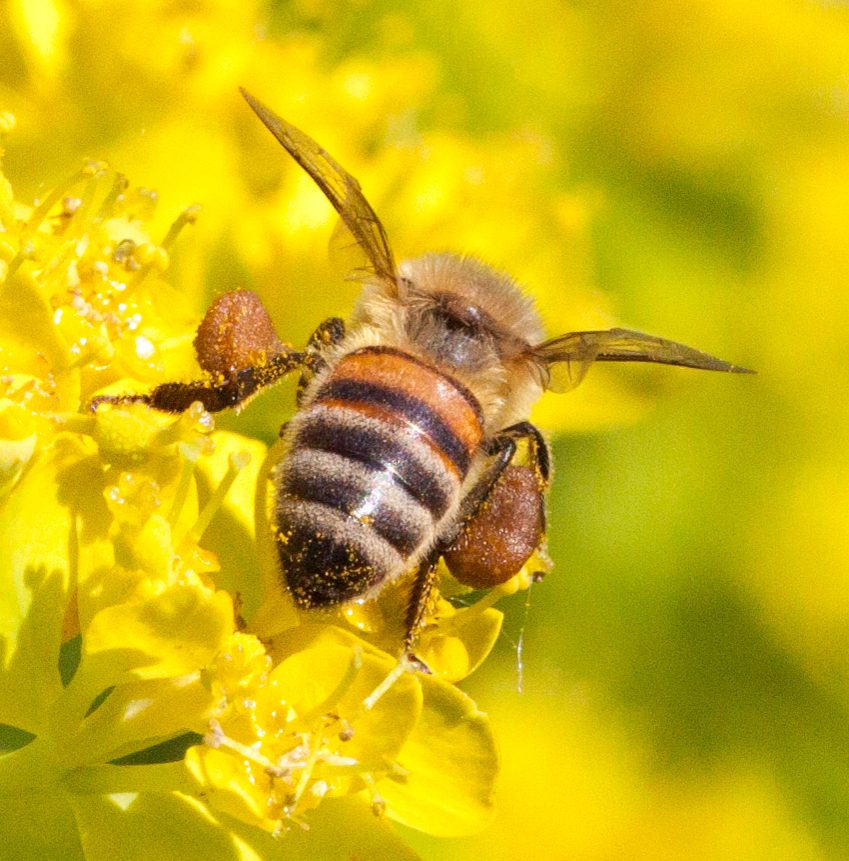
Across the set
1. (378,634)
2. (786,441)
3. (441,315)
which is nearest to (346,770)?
(378,634)

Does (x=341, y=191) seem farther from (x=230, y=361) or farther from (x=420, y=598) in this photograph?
(x=420, y=598)

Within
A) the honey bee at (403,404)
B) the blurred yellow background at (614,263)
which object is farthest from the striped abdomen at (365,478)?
the blurred yellow background at (614,263)

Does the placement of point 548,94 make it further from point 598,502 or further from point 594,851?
point 594,851

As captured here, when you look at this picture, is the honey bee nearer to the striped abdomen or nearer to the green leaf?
the striped abdomen

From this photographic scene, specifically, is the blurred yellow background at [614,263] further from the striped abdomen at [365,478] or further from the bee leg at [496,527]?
the striped abdomen at [365,478]

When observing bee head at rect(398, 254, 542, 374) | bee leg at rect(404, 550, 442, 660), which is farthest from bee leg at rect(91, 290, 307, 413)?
bee leg at rect(404, 550, 442, 660)

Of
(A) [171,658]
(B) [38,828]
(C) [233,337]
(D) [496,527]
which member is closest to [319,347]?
(C) [233,337]
